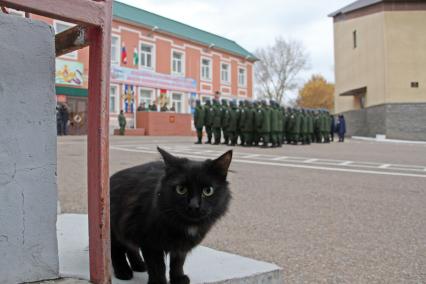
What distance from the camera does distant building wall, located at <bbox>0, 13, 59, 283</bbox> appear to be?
1.75 metres

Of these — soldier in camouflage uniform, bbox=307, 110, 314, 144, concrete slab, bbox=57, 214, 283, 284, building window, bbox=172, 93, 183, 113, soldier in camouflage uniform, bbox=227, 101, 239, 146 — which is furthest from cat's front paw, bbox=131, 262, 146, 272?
building window, bbox=172, 93, 183, 113

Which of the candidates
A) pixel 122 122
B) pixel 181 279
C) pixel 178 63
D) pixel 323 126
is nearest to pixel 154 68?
pixel 178 63

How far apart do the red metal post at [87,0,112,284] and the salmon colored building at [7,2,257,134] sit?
2403 centimetres

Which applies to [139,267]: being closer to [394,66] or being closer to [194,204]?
[194,204]

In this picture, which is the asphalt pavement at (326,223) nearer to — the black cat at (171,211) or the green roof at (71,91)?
the black cat at (171,211)

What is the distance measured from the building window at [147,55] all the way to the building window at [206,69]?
555 centimetres

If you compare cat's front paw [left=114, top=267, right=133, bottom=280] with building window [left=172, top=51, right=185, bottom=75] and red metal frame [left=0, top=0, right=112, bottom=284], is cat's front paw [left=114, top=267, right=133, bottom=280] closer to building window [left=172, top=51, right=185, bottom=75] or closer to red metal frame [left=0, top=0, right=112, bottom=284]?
red metal frame [left=0, top=0, right=112, bottom=284]

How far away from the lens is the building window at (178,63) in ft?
110

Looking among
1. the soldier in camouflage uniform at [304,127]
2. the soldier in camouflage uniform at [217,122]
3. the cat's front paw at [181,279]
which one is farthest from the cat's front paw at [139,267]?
the soldier in camouflage uniform at [304,127]

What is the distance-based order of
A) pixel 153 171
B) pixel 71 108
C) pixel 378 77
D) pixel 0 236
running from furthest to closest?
1. pixel 378 77
2. pixel 71 108
3. pixel 153 171
4. pixel 0 236

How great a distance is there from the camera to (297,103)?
64188 mm

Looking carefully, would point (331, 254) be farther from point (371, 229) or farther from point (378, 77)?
point (378, 77)

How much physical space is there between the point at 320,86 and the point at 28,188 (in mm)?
66447

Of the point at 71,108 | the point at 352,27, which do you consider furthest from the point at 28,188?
the point at 352,27
